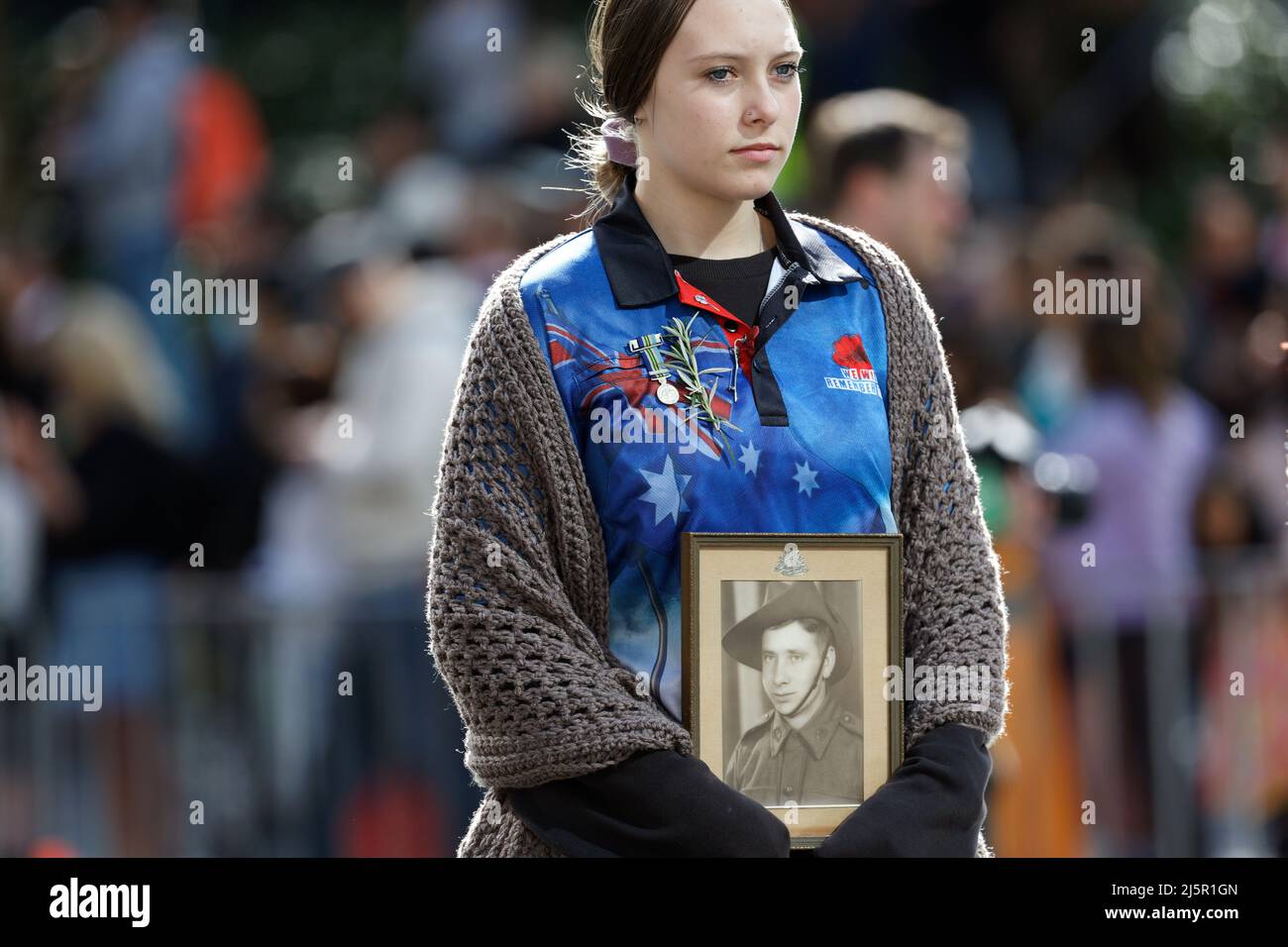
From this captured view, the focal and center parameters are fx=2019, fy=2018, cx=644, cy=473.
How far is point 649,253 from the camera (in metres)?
3.14

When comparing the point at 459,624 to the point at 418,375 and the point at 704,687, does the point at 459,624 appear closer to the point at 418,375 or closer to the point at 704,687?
the point at 704,687

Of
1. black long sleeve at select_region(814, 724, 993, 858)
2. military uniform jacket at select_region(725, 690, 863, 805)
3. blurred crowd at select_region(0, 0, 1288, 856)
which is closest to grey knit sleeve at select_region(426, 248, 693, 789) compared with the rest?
military uniform jacket at select_region(725, 690, 863, 805)

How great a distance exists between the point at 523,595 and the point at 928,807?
0.67m

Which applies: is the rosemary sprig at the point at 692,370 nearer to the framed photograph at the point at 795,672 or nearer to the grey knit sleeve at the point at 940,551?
the framed photograph at the point at 795,672

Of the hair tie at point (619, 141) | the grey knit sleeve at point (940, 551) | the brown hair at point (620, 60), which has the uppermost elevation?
the brown hair at point (620, 60)

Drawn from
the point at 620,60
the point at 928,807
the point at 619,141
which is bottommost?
the point at 928,807

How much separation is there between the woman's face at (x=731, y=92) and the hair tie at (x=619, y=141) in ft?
0.46

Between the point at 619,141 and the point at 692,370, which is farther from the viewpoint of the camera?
the point at 619,141

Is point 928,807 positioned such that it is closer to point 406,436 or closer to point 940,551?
point 940,551

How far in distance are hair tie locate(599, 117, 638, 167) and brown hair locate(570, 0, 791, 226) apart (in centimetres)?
1

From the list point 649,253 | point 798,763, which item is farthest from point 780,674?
point 649,253

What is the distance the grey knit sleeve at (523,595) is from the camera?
2.93 m

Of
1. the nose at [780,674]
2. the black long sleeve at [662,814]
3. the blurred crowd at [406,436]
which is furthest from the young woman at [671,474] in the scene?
the blurred crowd at [406,436]

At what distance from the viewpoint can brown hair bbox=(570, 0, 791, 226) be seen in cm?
311
